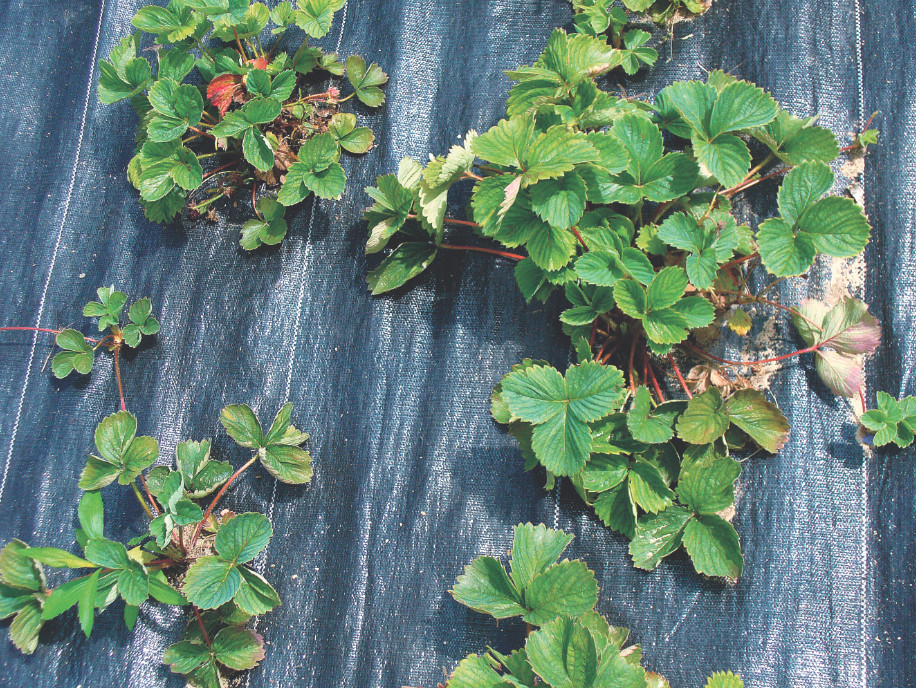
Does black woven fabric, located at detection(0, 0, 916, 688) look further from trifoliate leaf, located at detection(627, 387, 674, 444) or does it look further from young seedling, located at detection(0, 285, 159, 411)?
trifoliate leaf, located at detection(627, 387, 674, 444)

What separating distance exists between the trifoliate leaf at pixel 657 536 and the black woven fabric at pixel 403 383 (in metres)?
0.05

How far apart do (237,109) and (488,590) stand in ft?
3.72

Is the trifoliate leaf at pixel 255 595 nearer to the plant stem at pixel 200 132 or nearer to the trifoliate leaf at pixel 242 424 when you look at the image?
the trifoliate leaf at pixel 242 424

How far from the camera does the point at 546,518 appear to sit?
1.20 meters

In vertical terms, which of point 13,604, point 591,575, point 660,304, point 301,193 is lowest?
point 13,604

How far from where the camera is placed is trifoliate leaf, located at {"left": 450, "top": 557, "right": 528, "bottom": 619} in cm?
107

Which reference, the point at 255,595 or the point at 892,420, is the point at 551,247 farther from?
the point at 255,595

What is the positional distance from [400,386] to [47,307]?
0.82 m

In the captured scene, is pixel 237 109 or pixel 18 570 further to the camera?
pixel 237 109

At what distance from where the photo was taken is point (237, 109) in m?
1.39

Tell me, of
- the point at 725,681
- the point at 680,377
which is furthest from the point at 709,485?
the point at 725,681

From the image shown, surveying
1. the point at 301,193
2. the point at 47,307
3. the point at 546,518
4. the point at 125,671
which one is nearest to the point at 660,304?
the point at 546,518

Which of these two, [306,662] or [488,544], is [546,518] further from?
[306,662]

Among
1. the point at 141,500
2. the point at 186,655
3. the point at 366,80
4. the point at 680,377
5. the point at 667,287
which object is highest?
the point at 366,80
